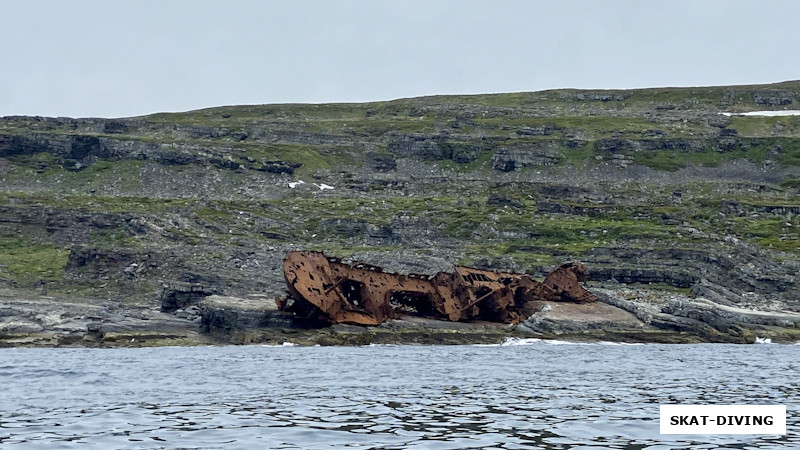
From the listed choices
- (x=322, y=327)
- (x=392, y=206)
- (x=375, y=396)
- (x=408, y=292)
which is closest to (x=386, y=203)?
(x=392, y=206)

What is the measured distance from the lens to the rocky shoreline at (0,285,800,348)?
71.7 metres

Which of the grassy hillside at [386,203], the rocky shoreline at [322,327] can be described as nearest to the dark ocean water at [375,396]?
the rocky shoreline at [322,327]

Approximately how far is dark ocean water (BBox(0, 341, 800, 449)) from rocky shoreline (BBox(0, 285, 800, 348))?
8.46m

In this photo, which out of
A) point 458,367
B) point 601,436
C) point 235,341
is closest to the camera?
point 601,436

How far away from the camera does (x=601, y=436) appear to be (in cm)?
2608

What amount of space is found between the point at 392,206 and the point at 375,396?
103 metres

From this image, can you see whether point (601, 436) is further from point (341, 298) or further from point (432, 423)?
point (341, 298)

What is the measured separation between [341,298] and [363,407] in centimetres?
4020

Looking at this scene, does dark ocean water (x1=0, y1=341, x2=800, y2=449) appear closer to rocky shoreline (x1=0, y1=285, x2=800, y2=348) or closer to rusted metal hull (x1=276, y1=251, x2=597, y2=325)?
rocky shoreline (x1=0, y1=285, x2=800, y2=348)

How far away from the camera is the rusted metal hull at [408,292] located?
72.5 m

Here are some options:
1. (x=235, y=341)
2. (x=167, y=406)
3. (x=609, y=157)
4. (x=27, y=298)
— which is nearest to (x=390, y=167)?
(x=609, y=157)

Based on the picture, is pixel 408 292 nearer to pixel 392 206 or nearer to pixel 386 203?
pixel 392 206

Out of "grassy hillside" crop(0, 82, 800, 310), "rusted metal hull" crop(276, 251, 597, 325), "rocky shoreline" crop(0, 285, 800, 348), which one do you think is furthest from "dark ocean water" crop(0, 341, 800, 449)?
"grassy hillside" crop(0, 82, 800, 310)

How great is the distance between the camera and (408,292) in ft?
255
